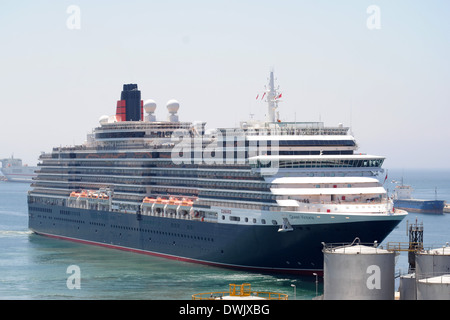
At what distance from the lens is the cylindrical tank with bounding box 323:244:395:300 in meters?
43.4

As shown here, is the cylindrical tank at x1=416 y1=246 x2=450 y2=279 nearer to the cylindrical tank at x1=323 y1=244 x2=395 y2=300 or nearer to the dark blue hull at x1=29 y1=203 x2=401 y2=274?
the cylindrical tank at x1=323 y1=244 x2=395 y2=300

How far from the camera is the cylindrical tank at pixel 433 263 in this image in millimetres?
45500

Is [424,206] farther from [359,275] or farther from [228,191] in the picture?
[359,275]

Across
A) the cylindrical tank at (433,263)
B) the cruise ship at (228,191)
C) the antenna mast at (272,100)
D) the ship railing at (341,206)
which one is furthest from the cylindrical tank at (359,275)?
the antenna mast at (272,100)

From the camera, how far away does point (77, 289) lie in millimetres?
62219

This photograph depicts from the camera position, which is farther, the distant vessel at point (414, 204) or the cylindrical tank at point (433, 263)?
the distant vessel at point (414, 204)

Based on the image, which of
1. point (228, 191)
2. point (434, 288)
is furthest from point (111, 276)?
point (434, 288)

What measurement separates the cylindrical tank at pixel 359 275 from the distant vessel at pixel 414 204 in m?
109

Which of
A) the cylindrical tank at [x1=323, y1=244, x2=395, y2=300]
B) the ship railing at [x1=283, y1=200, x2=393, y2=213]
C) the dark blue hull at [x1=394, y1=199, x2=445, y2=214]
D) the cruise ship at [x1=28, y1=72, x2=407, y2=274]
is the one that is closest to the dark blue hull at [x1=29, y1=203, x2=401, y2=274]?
the cruise ship at [x1=28, y1=72, x2=407, y2=274]

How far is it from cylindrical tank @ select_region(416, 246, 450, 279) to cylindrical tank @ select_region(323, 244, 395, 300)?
2.23 metres

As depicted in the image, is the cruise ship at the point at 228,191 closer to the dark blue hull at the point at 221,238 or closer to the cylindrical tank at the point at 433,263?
the dark blue hull at the point at 221,238
